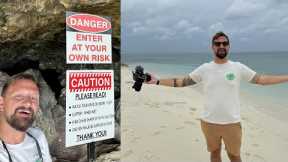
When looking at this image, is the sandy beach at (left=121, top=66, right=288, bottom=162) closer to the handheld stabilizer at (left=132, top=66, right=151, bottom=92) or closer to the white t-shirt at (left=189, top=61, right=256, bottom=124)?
the handheld stabilizer at (left=132, top=66, right=151, bottom=92)

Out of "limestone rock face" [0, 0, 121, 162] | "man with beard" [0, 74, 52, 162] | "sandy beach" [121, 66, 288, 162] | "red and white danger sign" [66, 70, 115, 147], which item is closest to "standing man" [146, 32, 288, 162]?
"red and white danger sign" [66, 70, 115, 147]

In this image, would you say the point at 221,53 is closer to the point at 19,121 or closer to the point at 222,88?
the point at 222,88

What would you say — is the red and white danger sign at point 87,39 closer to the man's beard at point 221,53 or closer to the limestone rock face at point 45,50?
the limestone rock face at point 45,50

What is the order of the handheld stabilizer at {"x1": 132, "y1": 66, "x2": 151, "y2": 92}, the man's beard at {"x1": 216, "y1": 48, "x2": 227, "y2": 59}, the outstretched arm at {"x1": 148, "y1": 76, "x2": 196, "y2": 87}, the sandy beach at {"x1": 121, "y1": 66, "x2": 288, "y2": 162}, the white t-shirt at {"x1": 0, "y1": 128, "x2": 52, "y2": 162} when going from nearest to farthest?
the white t-shirt at {"x1": 0, "y1": 128, "x2": 52, "y2": 162} < the man's beard at {"x1": 216, "y1": 48, "x2": 227, "y2": 59} < the handheld stabilizer at {"x1": 132, "y1": 66, "x2": 151, "y2": 92} < the outstretched arm at {"x1": 148, "y1": 76, "x2": 196, "y2": 87} < the sandy beach at {"x1": 121, "y1": 66, "x2": 288, "y2": 162}

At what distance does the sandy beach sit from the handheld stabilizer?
1.00 metres

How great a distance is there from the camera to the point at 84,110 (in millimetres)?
3301

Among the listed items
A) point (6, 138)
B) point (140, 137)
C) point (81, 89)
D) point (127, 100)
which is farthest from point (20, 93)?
point (127, 100)

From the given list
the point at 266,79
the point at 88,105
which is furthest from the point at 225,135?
the point at 88,105

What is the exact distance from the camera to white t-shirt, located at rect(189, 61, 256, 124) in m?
3.61

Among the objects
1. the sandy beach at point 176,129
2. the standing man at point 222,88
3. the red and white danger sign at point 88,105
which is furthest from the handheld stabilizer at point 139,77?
the sandy beach at point 176,129

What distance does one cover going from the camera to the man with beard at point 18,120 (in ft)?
9.18

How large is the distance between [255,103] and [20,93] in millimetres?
4182

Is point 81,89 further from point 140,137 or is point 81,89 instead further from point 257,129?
point 257,129

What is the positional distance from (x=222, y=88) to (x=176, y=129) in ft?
6.51
